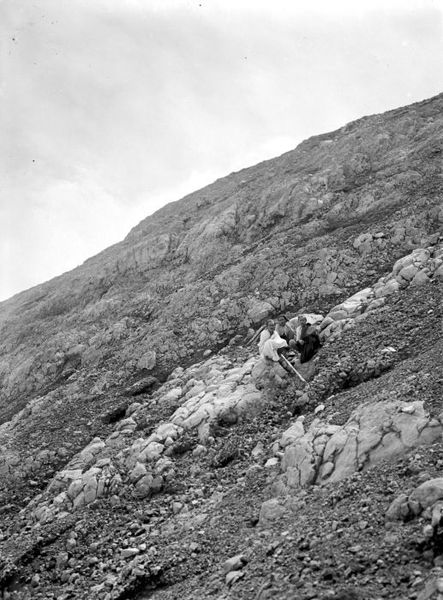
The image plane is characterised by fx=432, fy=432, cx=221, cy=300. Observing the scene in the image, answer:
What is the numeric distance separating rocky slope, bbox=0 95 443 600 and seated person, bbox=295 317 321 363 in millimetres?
621

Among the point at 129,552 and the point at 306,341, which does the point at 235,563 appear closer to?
the point at 129,552

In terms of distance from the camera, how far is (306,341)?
51.1 feet

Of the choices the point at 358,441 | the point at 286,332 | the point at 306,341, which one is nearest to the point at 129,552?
the point at 358,441

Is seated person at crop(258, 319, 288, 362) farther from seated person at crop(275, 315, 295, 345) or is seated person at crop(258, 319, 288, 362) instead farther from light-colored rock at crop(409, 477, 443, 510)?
light-colored rock at crop(409, 477, 443, 510)

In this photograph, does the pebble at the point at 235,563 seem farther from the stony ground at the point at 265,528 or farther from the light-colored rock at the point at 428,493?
the light-colored rock at the point at 428,493

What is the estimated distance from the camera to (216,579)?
7773 mm

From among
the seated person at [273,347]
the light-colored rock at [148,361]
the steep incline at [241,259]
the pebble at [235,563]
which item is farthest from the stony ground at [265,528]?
the light-colored rock at [148,361]

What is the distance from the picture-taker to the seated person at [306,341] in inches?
598

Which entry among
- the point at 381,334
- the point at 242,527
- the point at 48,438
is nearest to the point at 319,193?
the point at 381,334

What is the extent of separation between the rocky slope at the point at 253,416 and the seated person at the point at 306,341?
2.04 feet

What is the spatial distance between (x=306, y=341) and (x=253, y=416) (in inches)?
138

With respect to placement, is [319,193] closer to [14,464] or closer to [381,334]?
[381,334]

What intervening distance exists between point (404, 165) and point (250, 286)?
528 inches

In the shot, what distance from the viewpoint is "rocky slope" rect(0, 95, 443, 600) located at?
24.7 feet
